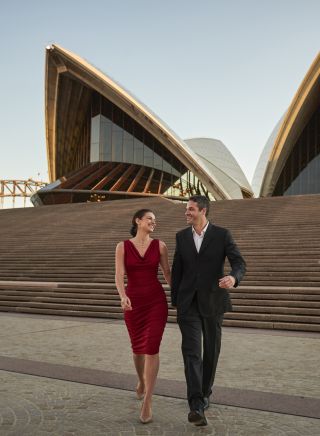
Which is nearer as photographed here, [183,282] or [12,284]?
[183,282]

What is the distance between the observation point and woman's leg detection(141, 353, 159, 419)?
2729mm

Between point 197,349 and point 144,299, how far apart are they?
43 cm

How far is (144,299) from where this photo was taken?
9.61 feet

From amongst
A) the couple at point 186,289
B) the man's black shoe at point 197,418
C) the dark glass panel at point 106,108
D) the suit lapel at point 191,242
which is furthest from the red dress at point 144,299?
the dark glass panel at point 106,108

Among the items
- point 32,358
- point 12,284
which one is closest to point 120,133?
point 12,284

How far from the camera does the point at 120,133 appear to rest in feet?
118

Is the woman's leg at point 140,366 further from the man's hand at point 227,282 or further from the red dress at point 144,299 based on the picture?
the man's hand at point 227,282

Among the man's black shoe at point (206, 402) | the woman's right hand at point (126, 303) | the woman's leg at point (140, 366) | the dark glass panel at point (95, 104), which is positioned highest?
the dark glass panel at point (95, 104)

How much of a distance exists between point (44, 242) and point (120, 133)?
947 inches

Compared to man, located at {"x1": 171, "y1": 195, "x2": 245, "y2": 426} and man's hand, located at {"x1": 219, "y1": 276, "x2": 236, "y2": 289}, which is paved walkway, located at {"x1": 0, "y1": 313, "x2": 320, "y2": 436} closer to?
man, located at {"x1": 171, "y1": 195, "x2": 245, "y2": 426}

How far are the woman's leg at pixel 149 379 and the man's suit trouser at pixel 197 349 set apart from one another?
18 centimetres

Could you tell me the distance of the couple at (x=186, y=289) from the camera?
286 cm

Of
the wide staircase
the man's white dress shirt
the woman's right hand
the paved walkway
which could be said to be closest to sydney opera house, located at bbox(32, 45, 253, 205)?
the wide staircase

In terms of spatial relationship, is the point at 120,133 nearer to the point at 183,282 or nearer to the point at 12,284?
the point at 12,284
